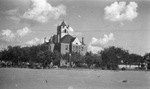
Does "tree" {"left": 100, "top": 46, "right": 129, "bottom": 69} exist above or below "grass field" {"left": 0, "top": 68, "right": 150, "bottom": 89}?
above

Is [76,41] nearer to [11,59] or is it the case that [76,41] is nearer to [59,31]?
[59,31]

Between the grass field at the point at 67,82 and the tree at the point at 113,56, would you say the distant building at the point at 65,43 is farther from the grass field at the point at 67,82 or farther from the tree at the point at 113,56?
the grass field at the point at 67,82

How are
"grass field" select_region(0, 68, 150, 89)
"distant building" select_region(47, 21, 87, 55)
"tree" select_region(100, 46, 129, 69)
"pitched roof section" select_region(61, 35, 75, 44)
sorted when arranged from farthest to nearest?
"pitched roof section" select_region(61, 35, 75, 44)
"distant building" select_region(47, 21, 87, 55)
"tree" select_region(100, 46, 129, 69)
"grass field" select_region(0, 68, 150, 89)

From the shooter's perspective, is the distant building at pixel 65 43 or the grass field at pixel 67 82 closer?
the grass field at pixel 67 82

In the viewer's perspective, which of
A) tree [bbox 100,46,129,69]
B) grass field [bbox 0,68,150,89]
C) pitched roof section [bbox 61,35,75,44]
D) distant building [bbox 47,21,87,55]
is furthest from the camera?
pitched roof section [bbox 61,35,75,44]

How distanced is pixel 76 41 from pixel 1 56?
35192mm

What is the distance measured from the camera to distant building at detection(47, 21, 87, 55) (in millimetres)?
103562

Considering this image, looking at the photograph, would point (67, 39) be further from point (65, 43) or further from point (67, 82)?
point (67, 82)

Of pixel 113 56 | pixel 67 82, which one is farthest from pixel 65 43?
pixel 67 82

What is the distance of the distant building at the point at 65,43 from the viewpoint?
103562 millimetres

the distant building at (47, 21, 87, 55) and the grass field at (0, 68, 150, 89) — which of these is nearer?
the grass field at (0, 68, 150, 89)

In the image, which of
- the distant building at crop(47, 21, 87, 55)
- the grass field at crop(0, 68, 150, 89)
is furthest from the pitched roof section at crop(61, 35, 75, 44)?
the grass field at crop(0, 68, 150, 89)

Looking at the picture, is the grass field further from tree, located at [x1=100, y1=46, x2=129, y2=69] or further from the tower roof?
the tower roof

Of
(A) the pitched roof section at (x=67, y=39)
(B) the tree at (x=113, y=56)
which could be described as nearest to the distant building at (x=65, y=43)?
(A) the pitched roof section at (x=67, y=39)
